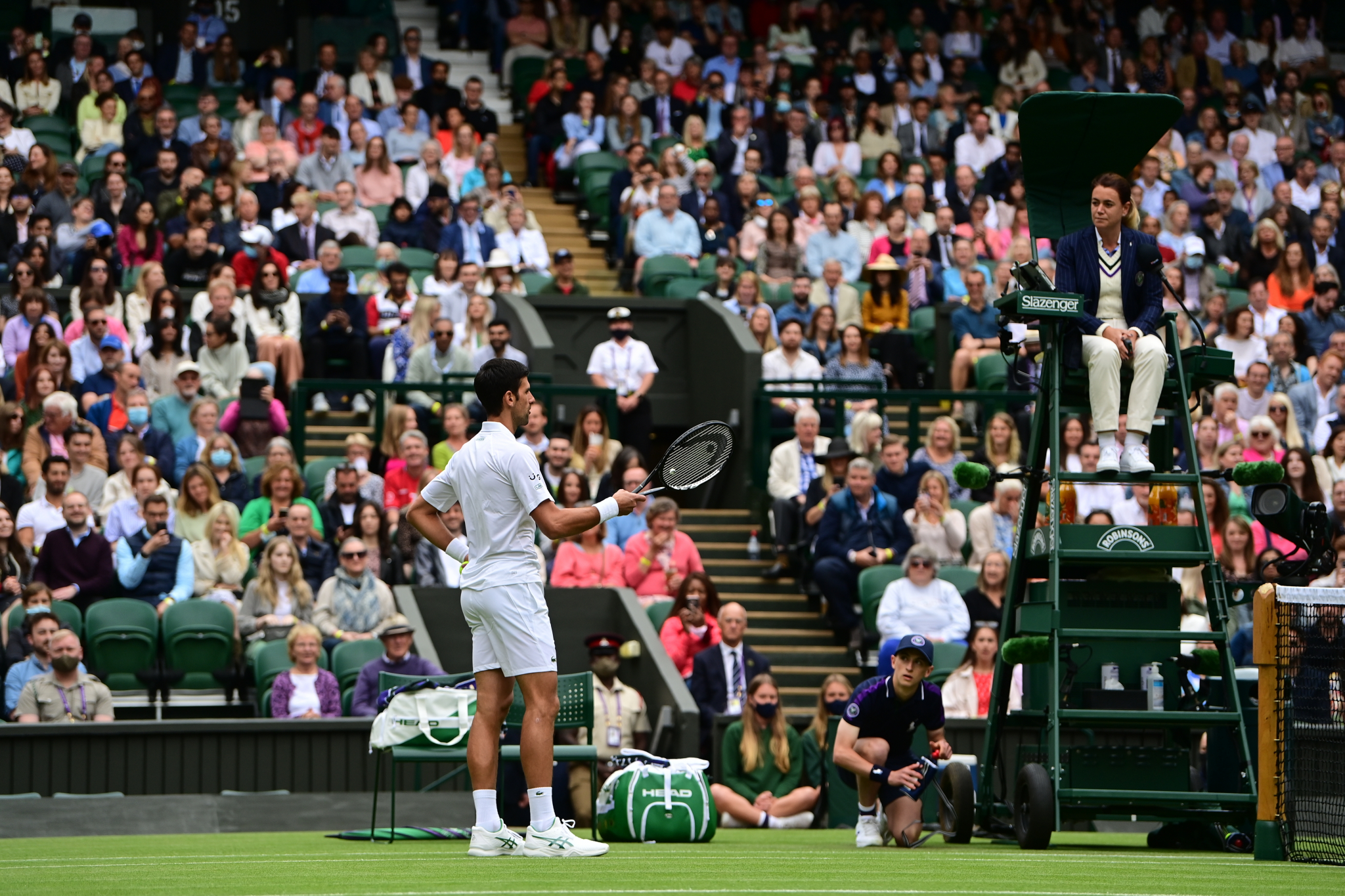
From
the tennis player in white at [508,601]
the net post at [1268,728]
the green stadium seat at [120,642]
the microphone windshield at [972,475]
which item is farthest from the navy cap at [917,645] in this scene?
the green stadium seat at [120,642]

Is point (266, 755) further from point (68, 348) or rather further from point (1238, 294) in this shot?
point (1238, 294)

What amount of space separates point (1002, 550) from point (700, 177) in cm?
674

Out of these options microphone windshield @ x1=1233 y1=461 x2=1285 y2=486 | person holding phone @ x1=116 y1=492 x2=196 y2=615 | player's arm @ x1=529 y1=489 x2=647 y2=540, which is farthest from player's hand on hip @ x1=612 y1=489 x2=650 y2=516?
person holding phone @ x1=116 y1=492 x2=196 y2=615

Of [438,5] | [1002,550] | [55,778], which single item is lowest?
[55,778]

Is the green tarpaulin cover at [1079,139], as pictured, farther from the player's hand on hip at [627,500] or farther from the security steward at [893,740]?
the player's hand on hip at [627,500]

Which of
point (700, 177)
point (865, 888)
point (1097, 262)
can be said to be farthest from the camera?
point (700, 177)

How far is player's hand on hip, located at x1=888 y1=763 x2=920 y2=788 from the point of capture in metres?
9.61

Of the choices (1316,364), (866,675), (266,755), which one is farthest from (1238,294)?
(266,755)

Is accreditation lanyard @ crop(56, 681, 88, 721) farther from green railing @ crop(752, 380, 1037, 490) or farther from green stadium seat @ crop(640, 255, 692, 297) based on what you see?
green stadium seat @ crop(640, 255, 692, 297)

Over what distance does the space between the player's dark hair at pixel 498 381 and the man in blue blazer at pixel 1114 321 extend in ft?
10.6

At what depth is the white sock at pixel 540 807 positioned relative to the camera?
7.78 meters

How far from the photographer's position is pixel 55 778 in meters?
12.5

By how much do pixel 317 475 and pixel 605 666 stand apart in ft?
11.9

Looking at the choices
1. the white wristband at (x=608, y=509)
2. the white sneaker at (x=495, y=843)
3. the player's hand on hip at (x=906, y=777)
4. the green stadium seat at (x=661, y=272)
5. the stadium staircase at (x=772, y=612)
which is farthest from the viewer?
the green stadium seat at (x=661, y=272)
